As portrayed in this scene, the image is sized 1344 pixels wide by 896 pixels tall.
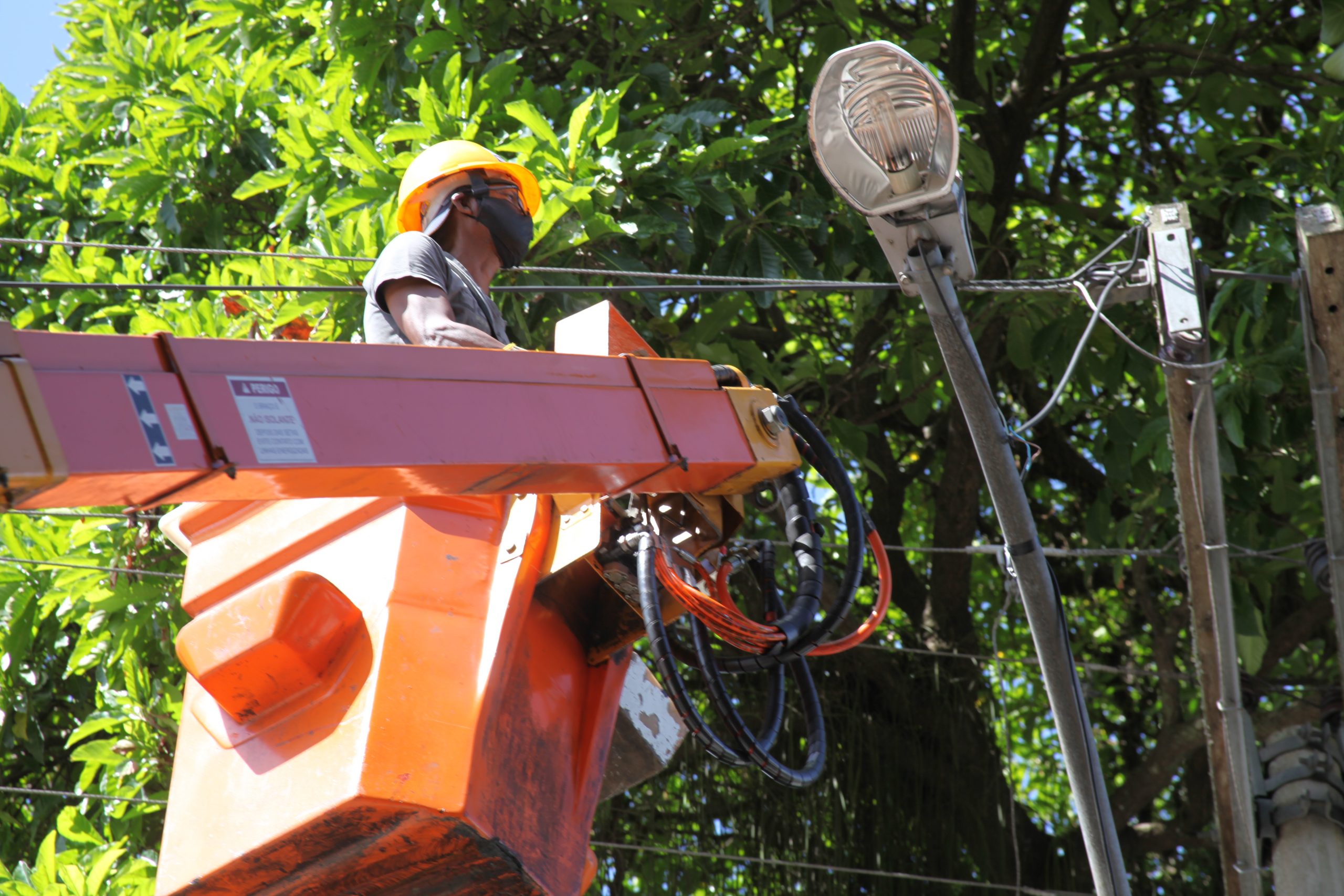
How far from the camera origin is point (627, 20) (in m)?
6.47

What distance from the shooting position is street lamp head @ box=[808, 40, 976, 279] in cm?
327

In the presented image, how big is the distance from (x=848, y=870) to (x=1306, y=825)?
2.06 metres

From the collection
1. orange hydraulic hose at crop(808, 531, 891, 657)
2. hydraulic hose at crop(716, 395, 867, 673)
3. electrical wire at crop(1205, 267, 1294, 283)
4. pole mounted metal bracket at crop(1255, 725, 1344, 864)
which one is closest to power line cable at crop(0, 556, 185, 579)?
hydraulic hose at crop(716, 395, 867, 673)

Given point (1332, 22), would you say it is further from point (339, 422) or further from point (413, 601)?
point (339, 422)

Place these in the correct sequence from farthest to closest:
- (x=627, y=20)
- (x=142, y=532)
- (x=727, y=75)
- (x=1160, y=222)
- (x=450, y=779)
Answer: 1. (x=727, y=75)
2. (x=627, y=20)
3. (x=142, y=532)
4. (x=1160, y=222)
5. (x=450, y=779)

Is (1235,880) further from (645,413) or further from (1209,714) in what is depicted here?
(645,413)

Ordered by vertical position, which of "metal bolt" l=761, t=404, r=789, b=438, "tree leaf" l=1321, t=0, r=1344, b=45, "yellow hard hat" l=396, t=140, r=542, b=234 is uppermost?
"tree leaf" l=1321, t=0, r=1344, b=45

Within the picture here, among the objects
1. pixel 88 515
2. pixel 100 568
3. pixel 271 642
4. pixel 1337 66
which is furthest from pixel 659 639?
pixel 1337 66

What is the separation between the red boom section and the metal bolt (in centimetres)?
8

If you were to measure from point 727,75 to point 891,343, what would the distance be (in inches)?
61.3

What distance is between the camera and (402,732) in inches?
130

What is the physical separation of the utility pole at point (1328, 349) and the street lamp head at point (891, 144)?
243 centimetres

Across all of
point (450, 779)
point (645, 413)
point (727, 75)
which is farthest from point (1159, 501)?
point (450, 779)

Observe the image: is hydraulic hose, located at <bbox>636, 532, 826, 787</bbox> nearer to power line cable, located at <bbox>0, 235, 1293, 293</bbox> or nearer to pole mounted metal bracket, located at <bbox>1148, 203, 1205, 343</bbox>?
A: power line cable, located at <bbox>0, 235, 1293, 293</bbox>
